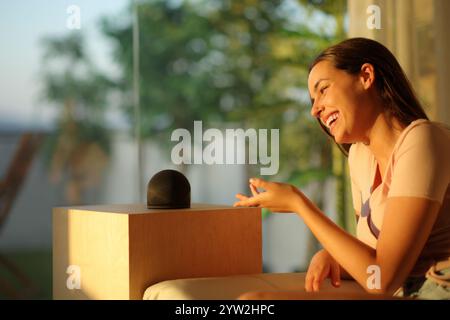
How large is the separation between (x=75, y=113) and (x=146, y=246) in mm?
2867

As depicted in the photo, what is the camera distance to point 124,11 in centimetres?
475

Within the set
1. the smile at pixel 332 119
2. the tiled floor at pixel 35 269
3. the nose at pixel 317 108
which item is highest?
the nose at pixel 317 108

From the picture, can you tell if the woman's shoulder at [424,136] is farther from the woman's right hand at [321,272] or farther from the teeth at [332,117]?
the woman's right hand at [321,272]

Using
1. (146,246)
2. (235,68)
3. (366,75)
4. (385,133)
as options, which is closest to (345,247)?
(385,133)

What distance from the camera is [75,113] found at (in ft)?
15.4

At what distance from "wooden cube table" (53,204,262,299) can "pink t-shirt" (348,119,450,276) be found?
44 centimetres

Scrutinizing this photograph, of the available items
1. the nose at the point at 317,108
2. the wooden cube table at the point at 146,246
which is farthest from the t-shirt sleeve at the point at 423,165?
the wooden cube table at the point at 146,246

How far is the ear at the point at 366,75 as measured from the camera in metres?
1.75

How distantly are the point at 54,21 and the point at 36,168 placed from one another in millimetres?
965

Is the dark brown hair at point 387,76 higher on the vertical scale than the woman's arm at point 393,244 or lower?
higher

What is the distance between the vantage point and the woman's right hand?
5.87 ft

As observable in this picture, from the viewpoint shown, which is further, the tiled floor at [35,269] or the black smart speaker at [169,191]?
the tiled floor at [35,269]

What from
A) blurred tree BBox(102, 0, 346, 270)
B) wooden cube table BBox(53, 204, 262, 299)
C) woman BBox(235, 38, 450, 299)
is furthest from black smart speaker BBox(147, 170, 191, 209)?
blurred tree BBox(102, 0, 346, 270)

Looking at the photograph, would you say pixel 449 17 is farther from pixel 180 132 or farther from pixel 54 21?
pixel 54 21
